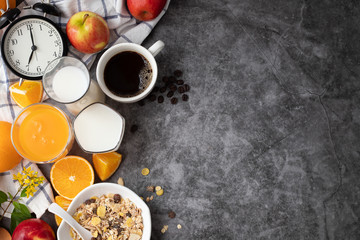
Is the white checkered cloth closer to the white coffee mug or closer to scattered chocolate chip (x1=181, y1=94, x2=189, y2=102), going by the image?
the white coffee mug

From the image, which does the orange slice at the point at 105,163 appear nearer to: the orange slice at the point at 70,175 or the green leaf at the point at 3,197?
the orange slice at the point at 70,175

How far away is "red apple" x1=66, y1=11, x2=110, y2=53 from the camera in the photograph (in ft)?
4.77

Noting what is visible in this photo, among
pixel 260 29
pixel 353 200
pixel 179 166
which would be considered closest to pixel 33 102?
pixel 179 166

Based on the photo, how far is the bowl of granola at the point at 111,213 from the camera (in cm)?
146

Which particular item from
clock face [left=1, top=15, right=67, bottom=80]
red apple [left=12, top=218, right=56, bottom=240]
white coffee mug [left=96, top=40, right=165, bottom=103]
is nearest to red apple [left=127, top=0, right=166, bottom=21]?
white coffee mug [left=96, top=40, right=165, bottom=103]

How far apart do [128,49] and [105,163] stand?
48 centimetres

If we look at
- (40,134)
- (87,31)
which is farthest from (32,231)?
(87,31)

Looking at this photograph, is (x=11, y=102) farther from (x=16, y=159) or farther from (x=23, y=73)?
(x=16, y=159)

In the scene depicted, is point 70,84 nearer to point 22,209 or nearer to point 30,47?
point 30,47

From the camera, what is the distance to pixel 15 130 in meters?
1.43

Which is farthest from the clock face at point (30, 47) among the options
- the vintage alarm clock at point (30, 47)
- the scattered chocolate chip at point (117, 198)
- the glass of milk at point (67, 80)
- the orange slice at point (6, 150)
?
the scattered chocolate chip at point (117, 198)

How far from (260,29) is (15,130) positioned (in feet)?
3.66

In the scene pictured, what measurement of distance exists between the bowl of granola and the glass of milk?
1.21 feet

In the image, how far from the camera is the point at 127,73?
154 centimetres
